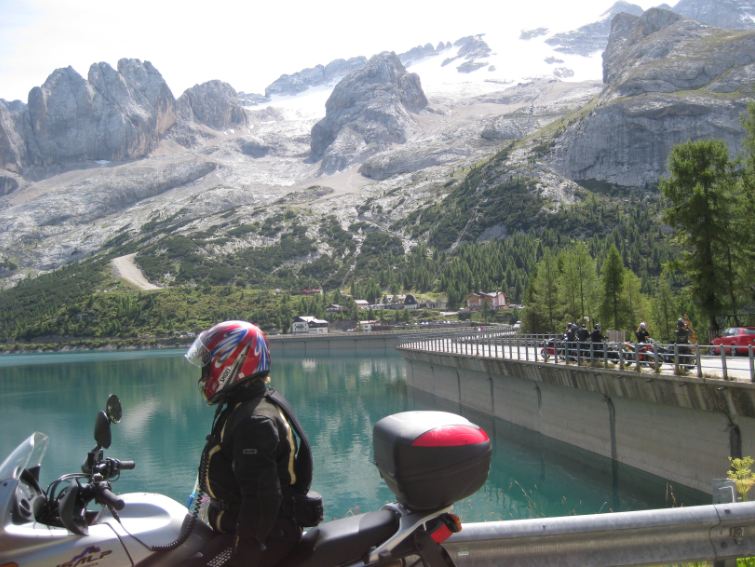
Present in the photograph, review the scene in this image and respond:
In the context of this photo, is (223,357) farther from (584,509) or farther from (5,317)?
(5,317)

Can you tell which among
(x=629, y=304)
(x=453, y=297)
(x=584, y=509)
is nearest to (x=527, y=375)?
(x=584, y=509)

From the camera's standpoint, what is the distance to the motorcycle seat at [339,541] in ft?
13.9

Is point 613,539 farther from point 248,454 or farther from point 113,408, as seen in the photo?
point 113,408

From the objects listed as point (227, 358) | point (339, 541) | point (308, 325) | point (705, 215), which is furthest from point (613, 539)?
point (308, 325)

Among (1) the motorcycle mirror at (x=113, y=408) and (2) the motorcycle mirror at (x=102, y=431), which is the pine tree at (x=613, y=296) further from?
(2) the motorcycle mirror at (x=102, y=431)

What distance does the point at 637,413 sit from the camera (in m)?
22.6

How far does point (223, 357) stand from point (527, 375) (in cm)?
2923

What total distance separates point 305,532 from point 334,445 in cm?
3030

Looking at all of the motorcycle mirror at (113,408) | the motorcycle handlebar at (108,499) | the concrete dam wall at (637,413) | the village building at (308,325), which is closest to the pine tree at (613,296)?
the concrete dam wall at (637,413)

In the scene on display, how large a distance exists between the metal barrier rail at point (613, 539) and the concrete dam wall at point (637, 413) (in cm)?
1286

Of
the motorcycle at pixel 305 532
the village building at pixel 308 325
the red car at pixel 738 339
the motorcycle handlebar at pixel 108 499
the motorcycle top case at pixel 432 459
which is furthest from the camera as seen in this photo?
the village building at pixel 308 325

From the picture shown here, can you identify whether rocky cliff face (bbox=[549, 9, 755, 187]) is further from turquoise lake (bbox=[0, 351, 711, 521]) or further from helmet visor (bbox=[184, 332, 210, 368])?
helmet visor (bbox=[184, 332, 210, 368])

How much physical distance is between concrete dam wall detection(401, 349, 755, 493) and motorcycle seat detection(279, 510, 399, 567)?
15.1 metres

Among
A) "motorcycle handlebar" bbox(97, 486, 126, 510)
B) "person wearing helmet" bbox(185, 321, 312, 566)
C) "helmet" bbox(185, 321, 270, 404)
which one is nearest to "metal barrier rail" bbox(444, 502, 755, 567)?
"person wearing helmet" bbox(185, 321, 312, 566)
